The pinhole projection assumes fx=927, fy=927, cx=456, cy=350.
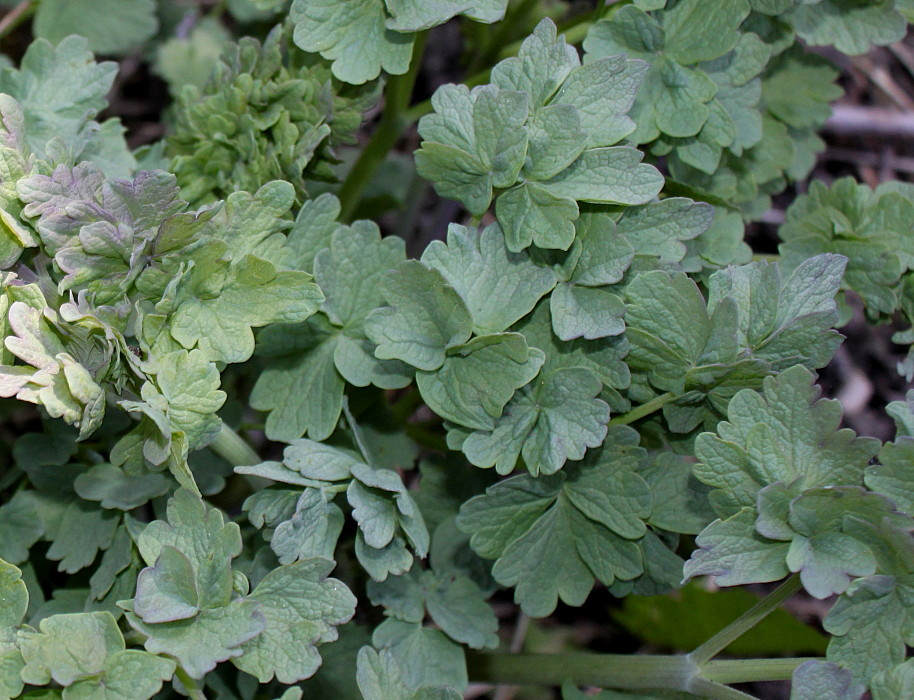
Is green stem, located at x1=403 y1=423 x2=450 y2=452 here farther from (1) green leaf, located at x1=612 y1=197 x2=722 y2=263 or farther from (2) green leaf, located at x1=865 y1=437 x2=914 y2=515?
(2) green leaf, located at x1=865 y1=437 x2=914 y2=515

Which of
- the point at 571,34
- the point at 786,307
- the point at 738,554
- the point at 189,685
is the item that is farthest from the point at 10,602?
the point at 571,34

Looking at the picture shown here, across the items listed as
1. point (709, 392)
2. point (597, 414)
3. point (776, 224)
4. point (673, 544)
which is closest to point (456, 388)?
point (597, 414)

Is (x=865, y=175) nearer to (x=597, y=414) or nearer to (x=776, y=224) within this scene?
(x=776, y=224)

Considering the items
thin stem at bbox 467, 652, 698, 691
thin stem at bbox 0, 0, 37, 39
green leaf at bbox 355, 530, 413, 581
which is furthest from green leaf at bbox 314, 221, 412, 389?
thin stem at bbox 0, 0, 37, 39

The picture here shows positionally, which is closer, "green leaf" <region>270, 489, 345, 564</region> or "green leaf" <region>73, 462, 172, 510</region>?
"green leaf" <region>270, 489, 345, 564</region>

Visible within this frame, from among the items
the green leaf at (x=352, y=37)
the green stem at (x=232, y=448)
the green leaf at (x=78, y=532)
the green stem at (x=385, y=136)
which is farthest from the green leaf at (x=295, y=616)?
the green stem at (x=385, y=136)
